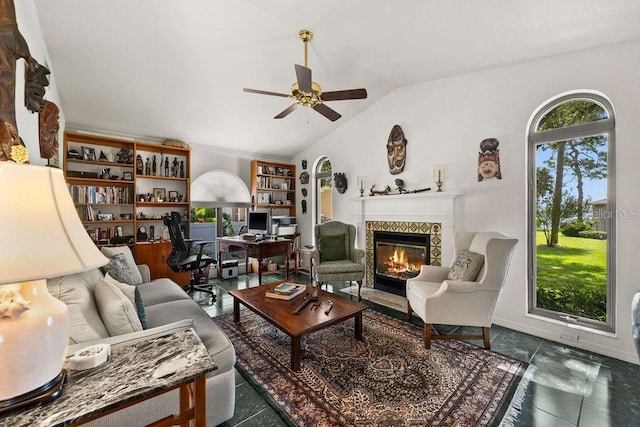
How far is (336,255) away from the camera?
13.6 feet

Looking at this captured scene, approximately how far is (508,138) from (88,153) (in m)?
5.34

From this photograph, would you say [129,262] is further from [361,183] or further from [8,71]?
[361,183]

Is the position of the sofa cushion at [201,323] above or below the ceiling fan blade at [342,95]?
below

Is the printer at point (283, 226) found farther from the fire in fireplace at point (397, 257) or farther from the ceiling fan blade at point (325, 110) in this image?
the ceiling fan blade at point (325, 110)

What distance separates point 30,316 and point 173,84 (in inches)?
120

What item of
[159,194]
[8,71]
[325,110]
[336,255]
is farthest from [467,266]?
[159,194]

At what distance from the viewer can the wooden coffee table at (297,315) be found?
2051 mm

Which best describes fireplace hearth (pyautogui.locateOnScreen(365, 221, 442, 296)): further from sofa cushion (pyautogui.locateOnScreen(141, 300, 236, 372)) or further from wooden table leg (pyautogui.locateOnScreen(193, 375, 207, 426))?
wooden table leg (pyautogui.locateOnScreen(193, 375, 207, 426))

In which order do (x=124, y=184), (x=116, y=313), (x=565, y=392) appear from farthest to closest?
(x=124, y=184) → (x=565, y=392) → (x=116, y=313)

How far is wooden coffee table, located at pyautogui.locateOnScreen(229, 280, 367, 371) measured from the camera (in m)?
2.05

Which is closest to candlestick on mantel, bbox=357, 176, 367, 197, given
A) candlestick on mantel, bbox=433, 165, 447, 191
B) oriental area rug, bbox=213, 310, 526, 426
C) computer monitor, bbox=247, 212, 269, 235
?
candlestick on mantel, bbox=433, 165, 447, 191

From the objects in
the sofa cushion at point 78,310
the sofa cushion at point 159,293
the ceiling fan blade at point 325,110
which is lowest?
the sofa cushion at point 159,293

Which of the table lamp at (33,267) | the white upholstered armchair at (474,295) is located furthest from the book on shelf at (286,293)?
the table lamp at (33,267)

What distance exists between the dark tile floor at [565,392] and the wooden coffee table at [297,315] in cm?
45
